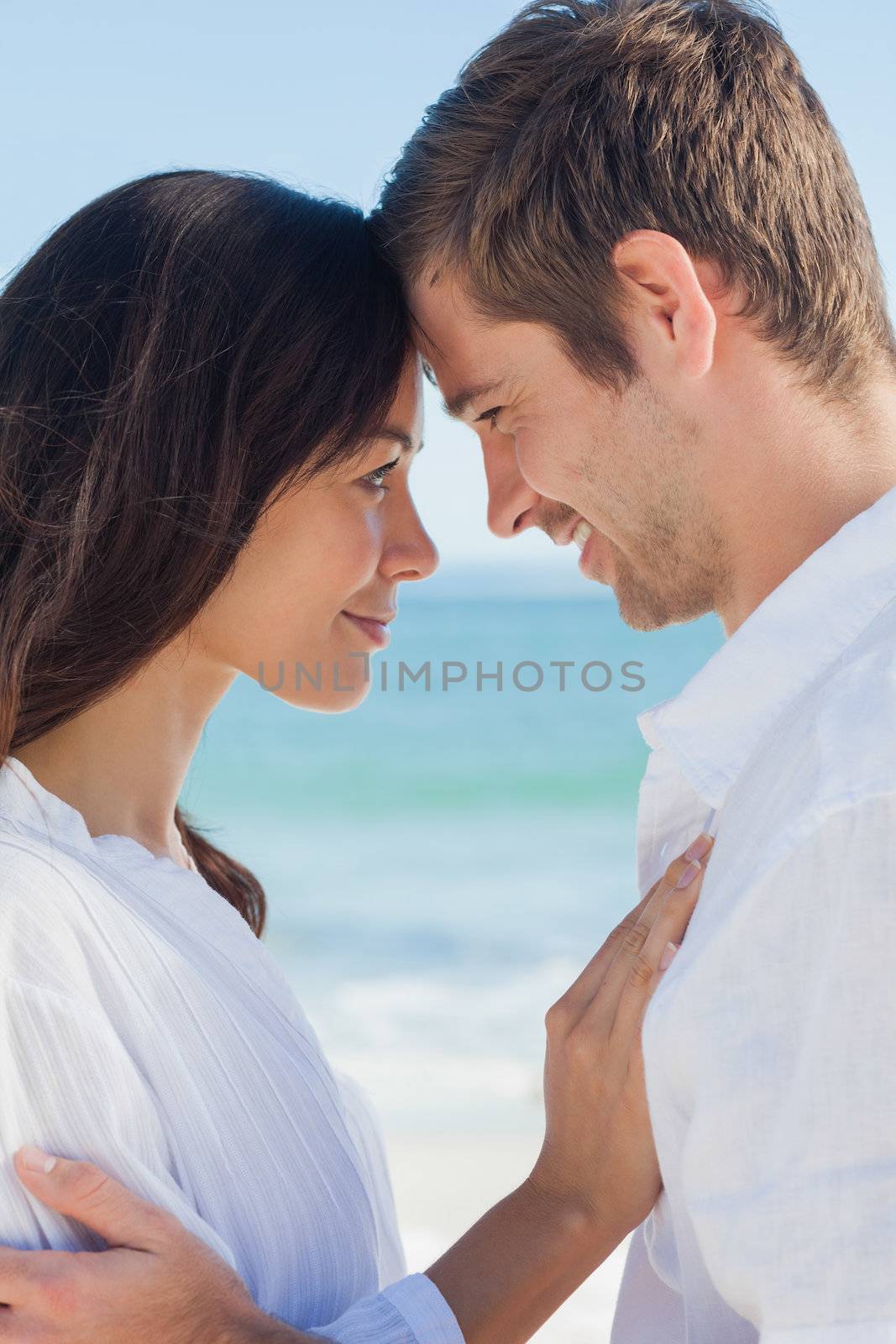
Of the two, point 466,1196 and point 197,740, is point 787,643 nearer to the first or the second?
point 197,740

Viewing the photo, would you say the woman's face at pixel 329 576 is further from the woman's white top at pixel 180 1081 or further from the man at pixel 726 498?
the woman's white top at pixel 180 1081

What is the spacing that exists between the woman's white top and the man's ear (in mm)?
1059

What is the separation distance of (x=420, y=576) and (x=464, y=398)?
0.36 metres

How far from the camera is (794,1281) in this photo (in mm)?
1167

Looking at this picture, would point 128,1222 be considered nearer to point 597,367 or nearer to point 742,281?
point 597,367

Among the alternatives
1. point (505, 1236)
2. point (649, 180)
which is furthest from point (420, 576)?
point (505, 1236)

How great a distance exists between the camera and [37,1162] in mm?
1457

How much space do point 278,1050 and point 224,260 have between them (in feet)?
3.90

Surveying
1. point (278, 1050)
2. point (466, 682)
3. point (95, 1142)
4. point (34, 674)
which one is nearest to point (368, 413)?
point (34, 674)

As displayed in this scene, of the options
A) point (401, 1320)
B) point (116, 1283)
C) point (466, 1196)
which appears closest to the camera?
point (116, 1283)

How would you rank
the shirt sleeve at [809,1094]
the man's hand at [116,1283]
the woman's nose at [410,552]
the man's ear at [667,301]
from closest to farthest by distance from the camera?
the shirt sleeve at [809,1094] → the man's hand at [116,1283] → the man's ear at [667,301] → the woman's nose at [410,552]

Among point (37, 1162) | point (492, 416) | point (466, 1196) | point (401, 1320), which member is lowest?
point (466, 1196)

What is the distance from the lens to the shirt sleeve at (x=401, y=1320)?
1.56 meters

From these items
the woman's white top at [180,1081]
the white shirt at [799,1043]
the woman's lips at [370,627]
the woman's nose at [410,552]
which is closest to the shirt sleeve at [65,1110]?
the woman's white top at [180,1081]
